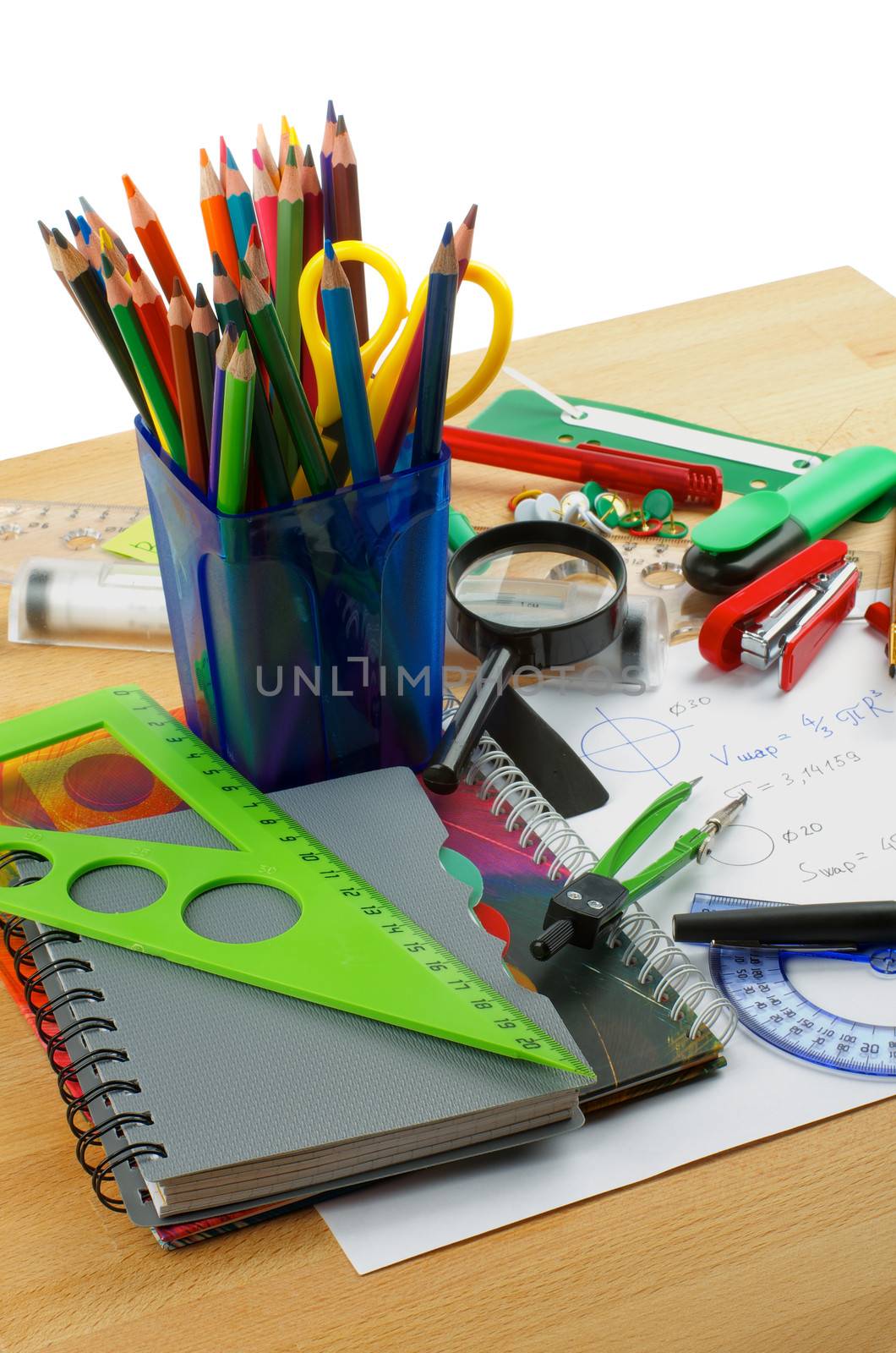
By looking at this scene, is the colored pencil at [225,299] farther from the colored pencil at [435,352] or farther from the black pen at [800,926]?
the black pen at [800,926]

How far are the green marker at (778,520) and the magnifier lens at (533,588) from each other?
10 centimetres

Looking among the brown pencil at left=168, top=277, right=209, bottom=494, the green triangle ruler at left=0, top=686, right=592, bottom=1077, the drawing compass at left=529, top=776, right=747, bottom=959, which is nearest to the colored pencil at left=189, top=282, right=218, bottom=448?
Result: the brown pencil at left=168, top=277, right=209, bottom=494

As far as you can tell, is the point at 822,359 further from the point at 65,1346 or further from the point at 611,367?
the point at 65,1346

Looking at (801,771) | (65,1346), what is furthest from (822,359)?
(65,1346)

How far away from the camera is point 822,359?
1.38 m

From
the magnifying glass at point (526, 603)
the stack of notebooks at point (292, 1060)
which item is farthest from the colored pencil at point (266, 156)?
the stack of notebooks at point (292, 1060)

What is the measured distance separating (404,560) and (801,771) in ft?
1.01

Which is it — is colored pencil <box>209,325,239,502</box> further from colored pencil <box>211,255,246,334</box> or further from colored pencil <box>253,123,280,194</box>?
colored pencil <box>253,123,280,194</box>

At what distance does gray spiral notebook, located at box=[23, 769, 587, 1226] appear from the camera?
62 cm

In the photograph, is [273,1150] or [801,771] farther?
[801,771]

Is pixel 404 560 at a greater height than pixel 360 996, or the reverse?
pixel 404 560

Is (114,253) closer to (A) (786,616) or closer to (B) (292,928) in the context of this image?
(B) (292,928)

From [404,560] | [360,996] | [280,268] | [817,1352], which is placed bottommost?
[817,1352]

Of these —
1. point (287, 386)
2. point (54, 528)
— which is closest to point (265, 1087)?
point (287, 386)
